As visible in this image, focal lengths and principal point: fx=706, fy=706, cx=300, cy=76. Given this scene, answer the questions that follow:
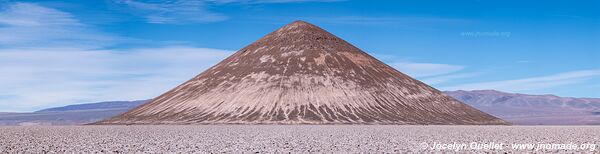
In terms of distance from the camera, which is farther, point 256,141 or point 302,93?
point 302,93

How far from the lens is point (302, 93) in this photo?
470 feet

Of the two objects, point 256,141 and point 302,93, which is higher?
point 302,93

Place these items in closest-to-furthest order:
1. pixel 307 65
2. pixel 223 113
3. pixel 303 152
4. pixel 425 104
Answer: pixel 303 152
pixel 223 113
pixel 425 104
pixel 307 65

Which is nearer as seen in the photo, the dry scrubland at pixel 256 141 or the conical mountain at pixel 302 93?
the dry scrubland at pixel 256 141

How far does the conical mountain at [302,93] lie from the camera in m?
132

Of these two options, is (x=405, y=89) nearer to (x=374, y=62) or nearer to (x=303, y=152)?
(x=374, y=62)

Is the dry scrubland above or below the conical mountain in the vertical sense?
below

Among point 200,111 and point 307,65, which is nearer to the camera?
point 200,111

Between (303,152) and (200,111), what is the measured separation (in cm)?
10815

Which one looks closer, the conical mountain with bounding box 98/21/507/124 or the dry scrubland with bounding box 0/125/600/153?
the dry scrubland with bounding box 0/125/600/153

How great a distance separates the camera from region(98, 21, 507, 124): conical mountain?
432 feet

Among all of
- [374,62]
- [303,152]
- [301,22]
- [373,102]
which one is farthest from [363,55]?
[303,152]

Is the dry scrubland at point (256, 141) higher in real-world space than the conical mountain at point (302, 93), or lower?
lower

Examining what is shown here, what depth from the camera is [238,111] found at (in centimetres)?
13525
